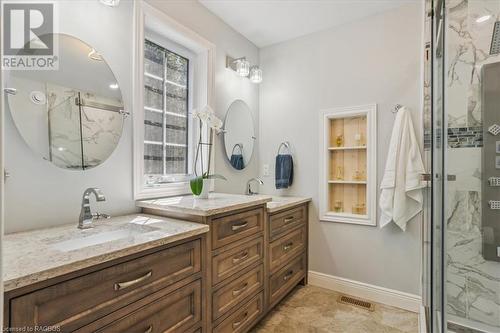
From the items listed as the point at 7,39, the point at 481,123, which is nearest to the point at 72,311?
the point at 7,39

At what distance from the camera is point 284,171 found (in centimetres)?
270

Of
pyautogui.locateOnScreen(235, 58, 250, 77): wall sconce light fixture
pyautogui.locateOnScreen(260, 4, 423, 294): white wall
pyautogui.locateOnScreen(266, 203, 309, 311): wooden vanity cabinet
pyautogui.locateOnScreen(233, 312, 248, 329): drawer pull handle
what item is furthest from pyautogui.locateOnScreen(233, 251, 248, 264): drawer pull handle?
pyautogui.locateOnScreen(235, 58, 250, 77): wall sconce light fixture

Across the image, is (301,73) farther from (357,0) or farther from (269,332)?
(269,332)

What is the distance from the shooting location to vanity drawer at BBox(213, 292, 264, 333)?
1.59 metres

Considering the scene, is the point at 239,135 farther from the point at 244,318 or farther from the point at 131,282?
the point at 131,282

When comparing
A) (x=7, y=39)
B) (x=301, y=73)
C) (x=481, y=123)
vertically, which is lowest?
(x=481, y=123)

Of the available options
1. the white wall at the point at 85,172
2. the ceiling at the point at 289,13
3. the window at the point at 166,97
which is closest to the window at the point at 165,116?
the window at the point at 166,97

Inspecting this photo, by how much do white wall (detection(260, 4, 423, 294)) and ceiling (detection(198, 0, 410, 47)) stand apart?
0.31ft

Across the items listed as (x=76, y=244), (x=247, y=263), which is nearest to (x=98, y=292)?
(x=76, y=244)

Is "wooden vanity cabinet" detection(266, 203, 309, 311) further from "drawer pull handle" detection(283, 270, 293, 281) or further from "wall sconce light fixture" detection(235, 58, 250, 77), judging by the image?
"wall sconce light fixture" detection(235, 58, 250, 77)

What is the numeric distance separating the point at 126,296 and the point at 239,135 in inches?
74.3

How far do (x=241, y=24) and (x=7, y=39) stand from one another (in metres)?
1.86

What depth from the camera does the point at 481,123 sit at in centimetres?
146

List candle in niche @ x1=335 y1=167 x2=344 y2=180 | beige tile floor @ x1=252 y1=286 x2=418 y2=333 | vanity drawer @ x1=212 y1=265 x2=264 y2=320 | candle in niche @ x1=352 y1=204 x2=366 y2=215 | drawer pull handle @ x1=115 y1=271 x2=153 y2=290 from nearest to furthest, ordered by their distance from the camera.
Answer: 1. drawer pull handle @ x1=115 y1=271 x2=153 y2=290
2. vanity drawer @ x1=212 y1=265 x2=264 y2=320
3. beige tile floor @ x1=252 y1=286 x2=418 y2=333
4. candle in niche @ x1=352 y1=204 x2=366 y2=215
5. candle in niche @ x1=335 y1=167 x2=344 y2=180
